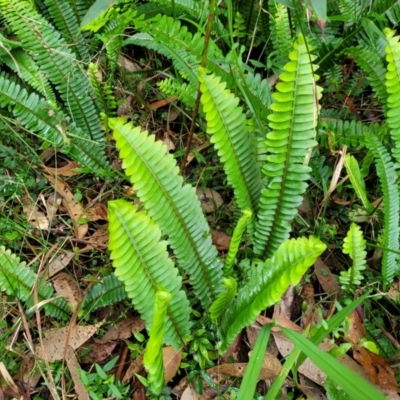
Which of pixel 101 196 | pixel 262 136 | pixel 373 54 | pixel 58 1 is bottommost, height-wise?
pixel 101 196

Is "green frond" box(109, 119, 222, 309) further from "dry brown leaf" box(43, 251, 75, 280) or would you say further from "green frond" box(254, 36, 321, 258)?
"dry brown leaf" box(43, 251, 75, 280)

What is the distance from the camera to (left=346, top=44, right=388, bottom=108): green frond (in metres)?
1.90

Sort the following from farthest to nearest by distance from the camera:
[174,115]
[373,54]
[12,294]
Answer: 1. [174,115]
2. [373,54]
3. [12,294]

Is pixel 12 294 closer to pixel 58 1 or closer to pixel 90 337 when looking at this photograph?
pixel 90 337

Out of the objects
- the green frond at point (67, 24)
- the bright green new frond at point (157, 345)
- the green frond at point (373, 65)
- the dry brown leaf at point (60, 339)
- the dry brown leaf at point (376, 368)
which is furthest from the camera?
the green frond at point (67, 24)

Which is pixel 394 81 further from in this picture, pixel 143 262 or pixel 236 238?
pixel 143 262

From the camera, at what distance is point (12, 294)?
162 centimetres

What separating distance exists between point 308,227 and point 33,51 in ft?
4.39

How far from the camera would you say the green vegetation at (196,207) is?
138cm

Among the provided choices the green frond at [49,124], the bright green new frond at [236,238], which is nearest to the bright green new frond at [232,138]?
the bright green new frond at [236,238]

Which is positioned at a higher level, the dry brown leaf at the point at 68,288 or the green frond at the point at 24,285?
the green frond at the point at 24,285

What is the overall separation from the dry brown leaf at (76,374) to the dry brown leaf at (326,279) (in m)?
0.88

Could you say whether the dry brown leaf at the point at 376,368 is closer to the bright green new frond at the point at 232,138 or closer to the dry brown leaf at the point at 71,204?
the bright green new frond at the point at 232,138

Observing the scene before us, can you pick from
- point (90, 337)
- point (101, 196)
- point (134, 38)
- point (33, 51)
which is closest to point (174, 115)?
point (134, 38)
